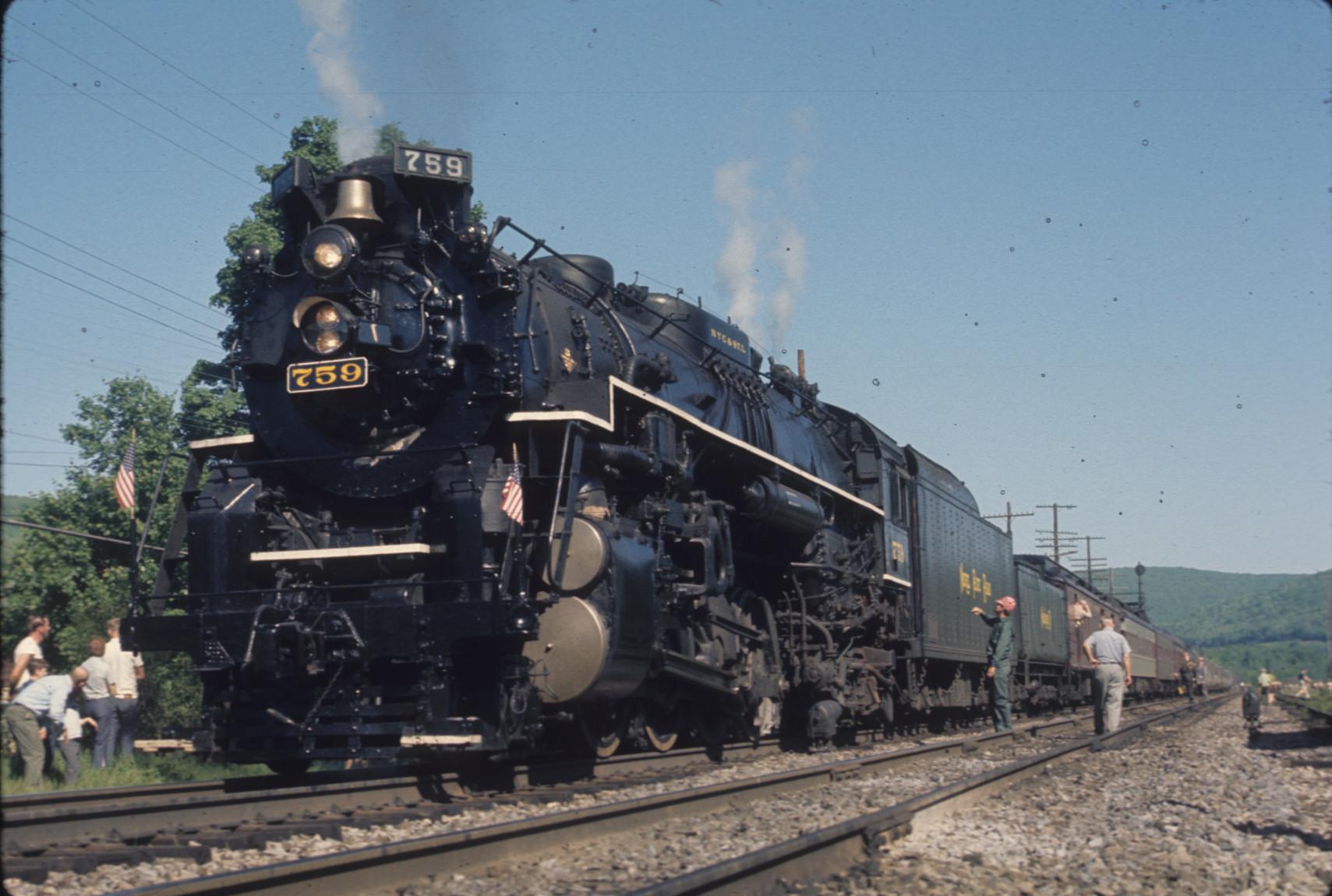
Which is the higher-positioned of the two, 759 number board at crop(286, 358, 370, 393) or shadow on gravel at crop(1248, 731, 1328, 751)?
759 number board at crop(286, 358, 370, 393)

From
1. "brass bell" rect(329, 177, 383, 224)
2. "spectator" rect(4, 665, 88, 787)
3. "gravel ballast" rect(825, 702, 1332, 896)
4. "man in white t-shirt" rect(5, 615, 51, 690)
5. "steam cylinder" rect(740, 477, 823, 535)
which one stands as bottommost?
"gravel ballast" rect(825, 702, 1332, 896)

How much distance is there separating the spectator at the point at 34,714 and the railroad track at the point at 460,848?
12.8ft

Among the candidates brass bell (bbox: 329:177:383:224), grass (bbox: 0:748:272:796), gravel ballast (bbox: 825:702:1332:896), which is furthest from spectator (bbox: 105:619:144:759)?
gravel ballast (bbox: 825:702:1332:896)

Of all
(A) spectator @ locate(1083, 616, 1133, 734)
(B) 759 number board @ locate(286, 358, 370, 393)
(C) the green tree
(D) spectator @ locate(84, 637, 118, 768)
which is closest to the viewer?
(B) 759 number board @ locate(286, 358, 370, 393)

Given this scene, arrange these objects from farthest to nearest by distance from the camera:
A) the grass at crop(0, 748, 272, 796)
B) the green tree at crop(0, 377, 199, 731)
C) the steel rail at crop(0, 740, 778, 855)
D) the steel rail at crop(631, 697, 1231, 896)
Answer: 1. the green tree at crop(0, 377, 199, 731)
2. the grass at crop(0, 748, 272, 796)
3. the steel rail at crop(0, 740, 778, 855)
4. the steel rail at crop(631, 697, 1231, 896)

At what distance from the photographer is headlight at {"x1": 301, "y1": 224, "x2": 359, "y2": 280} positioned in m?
8.52

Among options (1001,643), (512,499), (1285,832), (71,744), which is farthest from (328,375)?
(1001,643)

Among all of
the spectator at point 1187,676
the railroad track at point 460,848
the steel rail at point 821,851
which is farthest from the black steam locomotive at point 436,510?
the spectator at point 1187,676

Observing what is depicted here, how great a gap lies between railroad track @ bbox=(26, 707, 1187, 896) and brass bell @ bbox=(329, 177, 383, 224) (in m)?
4.01

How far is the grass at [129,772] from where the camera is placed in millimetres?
9681

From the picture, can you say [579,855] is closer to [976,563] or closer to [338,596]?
[338,596]

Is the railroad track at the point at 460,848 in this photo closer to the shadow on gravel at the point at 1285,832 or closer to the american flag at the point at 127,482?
the shadow on gravel at the point at 1285,832

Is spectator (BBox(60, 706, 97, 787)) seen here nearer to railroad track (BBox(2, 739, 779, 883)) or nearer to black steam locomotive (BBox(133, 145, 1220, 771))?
black steam locomotive (BBox(133, 145, 1220, 771))

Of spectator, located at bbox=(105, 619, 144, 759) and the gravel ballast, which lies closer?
the gravel ballast
